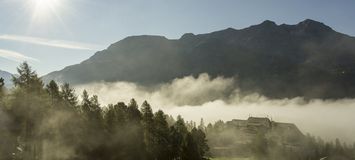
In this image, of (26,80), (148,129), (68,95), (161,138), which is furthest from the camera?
(161,138)

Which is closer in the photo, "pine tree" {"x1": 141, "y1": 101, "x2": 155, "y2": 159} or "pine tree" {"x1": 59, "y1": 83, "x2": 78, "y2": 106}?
"pine tree" {"x1": 59, "y1": 83, "x2": 78, "y2": 106}

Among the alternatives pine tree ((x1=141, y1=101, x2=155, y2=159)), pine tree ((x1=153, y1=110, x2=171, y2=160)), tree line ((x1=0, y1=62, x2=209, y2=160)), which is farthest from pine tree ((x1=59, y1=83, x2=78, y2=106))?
pine tree ((x1=153, y1=110, x2=171, y2=160))

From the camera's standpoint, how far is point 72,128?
69.1 m

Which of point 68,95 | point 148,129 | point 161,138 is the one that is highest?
point 68,95

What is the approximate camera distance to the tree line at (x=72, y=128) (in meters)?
57.2

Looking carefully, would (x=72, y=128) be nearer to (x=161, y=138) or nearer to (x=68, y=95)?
(x=68, y=95)

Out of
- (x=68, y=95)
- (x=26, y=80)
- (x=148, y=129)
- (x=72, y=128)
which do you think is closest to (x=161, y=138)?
(x=148, y=129)

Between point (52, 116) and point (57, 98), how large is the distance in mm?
4340

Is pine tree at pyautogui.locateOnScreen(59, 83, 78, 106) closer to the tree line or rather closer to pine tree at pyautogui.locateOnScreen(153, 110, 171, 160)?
the tree line

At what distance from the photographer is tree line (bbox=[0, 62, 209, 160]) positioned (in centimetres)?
5725

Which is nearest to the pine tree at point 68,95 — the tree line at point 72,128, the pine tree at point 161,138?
the tree line at point 72,128

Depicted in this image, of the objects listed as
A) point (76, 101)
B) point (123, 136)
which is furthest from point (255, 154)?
point (76, 101)

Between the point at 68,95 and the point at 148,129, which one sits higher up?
the point at 68,95

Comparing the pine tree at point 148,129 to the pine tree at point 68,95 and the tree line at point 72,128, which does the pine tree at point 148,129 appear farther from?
the pine tree at point 68,95
